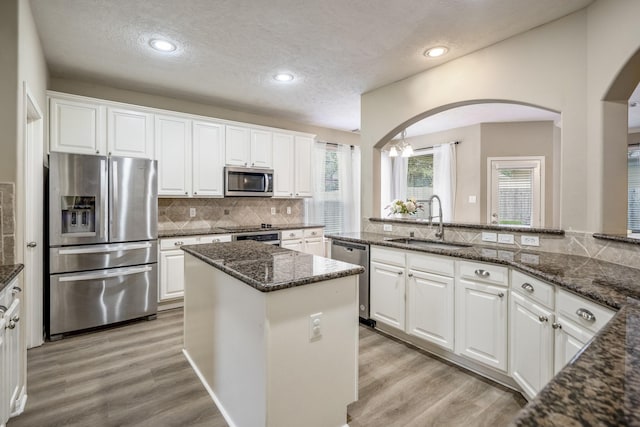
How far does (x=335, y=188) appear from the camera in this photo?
6.08m

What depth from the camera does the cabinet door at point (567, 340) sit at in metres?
1.54

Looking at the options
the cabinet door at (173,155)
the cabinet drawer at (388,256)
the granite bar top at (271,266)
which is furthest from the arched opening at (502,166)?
the granite bar top at (271,266)

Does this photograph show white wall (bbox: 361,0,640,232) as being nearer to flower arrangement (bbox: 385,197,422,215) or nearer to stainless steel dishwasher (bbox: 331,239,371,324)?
flower arrangement (bbox: 385,197,422,215)

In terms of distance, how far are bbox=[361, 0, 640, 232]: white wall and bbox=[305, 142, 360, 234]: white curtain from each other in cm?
315

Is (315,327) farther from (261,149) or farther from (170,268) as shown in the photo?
(261,149)

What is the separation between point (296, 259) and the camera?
6.64 ft

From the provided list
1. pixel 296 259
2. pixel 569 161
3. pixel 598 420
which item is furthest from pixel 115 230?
pixel 569 161

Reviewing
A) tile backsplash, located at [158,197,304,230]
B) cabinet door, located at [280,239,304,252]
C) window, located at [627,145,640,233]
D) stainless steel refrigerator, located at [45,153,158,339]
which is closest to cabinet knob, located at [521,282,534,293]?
cabinet door, located at [280,239,304,252]

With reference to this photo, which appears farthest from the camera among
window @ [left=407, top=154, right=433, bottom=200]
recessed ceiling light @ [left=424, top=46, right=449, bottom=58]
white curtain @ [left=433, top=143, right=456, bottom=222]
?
window @ [left=407, top=154, right=433, bottom=200]

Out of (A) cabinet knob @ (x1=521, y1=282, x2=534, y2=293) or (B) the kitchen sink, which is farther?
(B) the kitchen sink

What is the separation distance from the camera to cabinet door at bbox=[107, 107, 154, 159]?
3.49 metres

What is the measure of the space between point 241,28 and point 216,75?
1.06m

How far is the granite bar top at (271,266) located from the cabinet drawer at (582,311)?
1.04 m

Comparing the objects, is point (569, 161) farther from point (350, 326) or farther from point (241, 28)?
point (241, 28)
